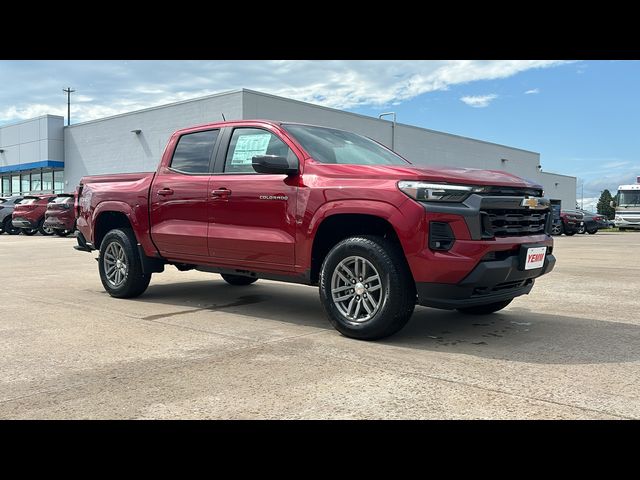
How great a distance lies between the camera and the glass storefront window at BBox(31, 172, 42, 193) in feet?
132

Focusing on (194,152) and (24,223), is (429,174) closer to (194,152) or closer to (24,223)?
(194,152)

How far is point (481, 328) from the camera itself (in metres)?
5.25

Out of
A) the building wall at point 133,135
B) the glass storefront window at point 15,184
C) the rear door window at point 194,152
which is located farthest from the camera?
the glass storefront window at point 15,184

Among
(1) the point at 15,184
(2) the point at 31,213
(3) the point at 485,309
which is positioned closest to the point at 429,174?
(3) the point at 485,309

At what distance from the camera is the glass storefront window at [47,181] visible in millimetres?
38969

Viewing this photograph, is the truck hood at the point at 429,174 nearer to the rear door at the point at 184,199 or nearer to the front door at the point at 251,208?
the front door at the point at 251,208

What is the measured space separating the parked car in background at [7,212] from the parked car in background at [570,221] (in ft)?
82.9

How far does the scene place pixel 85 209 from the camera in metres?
7.27

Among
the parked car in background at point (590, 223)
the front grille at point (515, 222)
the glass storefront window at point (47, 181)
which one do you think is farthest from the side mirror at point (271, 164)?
the glass storefront window at point (47, 181)

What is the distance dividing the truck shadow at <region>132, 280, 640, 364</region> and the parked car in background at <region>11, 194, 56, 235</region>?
17.9 m

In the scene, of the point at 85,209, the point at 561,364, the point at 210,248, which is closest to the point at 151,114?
the point at 85,209

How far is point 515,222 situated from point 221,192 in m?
2.78

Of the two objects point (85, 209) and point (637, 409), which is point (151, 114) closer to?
point (85, 209)
